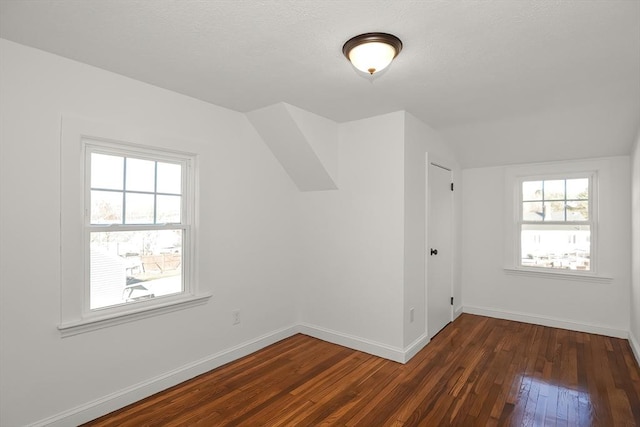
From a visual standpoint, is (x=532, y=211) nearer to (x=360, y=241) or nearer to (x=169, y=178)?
(x=360, y=241)

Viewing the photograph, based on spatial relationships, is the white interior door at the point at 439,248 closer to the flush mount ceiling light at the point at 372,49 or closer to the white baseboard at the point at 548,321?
the white baseboard at the point at 548,321

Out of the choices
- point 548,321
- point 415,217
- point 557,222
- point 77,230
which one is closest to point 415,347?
point 415,217

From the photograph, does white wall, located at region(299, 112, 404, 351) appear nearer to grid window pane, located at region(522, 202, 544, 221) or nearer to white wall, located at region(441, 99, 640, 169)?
white wall, located at region(441, 99, 640, 169)

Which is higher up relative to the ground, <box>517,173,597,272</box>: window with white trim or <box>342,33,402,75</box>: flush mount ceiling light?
<box>342,33,402,75</box>: flush mount ceiling light

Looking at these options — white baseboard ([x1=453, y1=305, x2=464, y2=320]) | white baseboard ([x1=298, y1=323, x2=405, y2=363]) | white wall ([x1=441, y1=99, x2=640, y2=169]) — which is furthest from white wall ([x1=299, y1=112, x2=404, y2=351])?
white baseboard ([x1=453, y1=305, x2=464, y2=320])

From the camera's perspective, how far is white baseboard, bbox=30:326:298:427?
2.26 metres

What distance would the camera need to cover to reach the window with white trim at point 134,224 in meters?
2.47

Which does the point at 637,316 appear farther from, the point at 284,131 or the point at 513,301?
the point at 284,131

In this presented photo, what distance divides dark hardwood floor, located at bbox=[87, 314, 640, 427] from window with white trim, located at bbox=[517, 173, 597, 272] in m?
1.02

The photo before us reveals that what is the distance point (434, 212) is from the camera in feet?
12.9

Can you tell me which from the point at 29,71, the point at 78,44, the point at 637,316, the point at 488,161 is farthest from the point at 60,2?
the point at 637,316

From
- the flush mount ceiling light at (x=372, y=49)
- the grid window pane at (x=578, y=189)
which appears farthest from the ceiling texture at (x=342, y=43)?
the grid window pane at (x=578, y=189)

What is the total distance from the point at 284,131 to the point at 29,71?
1940 mm

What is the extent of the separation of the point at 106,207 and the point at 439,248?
134 inches
